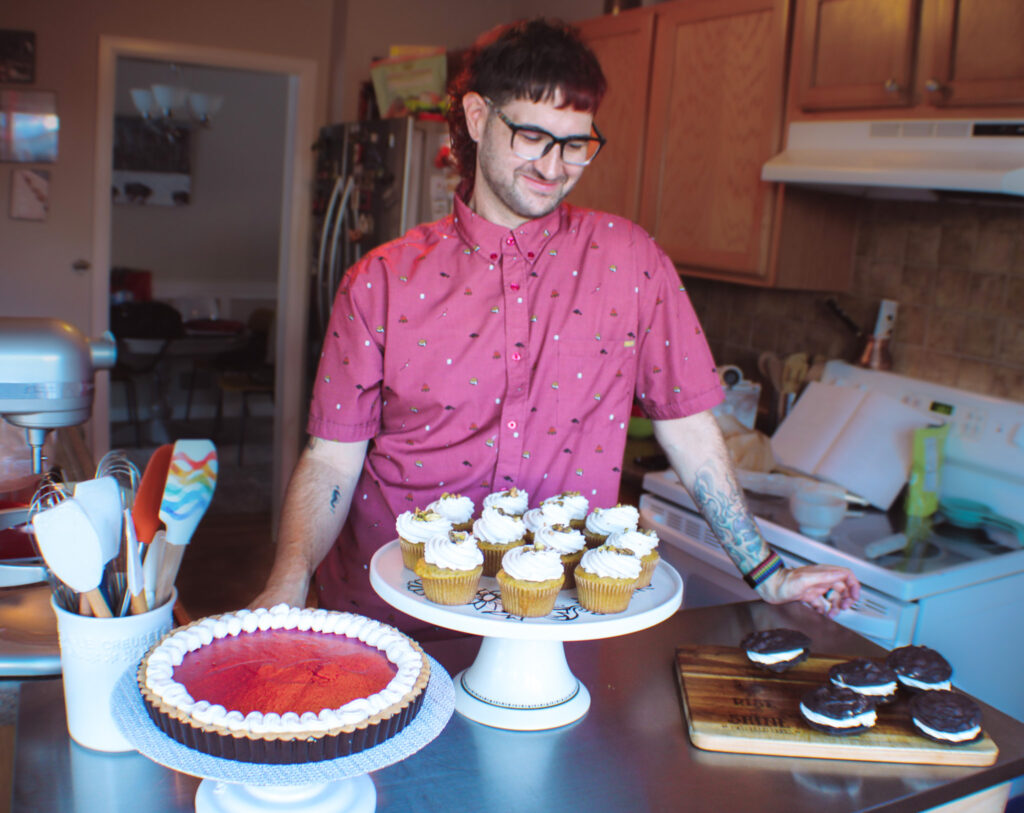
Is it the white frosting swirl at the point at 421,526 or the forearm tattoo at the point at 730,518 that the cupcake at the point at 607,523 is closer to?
the white frosting swirl at the point at 421,526

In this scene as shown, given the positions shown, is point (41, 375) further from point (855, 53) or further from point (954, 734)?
point (855, 53)

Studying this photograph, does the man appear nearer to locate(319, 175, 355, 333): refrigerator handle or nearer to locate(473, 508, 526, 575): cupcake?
locate(473, 508, 526, 575): cupcake

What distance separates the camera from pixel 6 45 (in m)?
3.95

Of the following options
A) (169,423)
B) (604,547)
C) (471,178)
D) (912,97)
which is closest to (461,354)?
(471,178)

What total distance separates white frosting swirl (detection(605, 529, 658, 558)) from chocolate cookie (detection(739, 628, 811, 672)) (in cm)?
20

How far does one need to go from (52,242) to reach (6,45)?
80cm

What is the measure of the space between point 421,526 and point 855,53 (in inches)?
69.7

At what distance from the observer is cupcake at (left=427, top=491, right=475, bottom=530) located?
48.7 inches

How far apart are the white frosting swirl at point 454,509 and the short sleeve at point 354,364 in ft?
0.94

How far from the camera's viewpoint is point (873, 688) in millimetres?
1110

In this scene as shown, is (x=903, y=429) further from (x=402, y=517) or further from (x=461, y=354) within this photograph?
(x=402, y=517)

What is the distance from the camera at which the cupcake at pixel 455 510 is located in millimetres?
1236

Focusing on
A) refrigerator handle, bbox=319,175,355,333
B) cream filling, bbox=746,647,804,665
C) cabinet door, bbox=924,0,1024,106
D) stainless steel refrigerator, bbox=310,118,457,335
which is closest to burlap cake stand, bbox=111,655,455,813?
cream filling, bbox=746,647,804,665

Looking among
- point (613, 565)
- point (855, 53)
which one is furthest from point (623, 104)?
point (613, 565)
